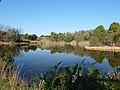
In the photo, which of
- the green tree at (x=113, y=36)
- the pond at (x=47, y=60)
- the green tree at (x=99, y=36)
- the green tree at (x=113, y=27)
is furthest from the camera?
the green tree at (x=113, y=27)

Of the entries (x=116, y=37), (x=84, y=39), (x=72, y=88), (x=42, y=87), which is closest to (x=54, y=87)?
(x=42, y=87)

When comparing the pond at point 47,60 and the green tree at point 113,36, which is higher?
the green tree at point 113,36

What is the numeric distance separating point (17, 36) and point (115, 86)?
78043 millimetres

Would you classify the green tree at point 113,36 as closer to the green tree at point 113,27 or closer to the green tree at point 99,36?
the green tree at point 113,27

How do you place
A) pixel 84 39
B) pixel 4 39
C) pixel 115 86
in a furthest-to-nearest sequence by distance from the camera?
pixel 84 39 < pixel 4 39 < pixel 115 86

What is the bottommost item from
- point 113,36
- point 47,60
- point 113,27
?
point 47,60

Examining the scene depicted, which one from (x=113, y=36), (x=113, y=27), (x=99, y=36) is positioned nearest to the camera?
(x=113, y=36)

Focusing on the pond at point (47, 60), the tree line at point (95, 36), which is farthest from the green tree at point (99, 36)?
the pond at point (47, 60)

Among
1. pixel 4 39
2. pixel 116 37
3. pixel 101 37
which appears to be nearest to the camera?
pixel 116 37

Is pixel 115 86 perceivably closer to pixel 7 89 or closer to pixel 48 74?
pixel 48 74

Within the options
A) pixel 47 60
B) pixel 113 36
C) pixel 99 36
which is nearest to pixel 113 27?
pixel 99 36

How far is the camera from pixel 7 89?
4.60 m

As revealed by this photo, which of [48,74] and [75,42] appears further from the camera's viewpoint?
[75,42]

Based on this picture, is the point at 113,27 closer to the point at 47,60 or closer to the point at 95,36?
the point at 95,36
